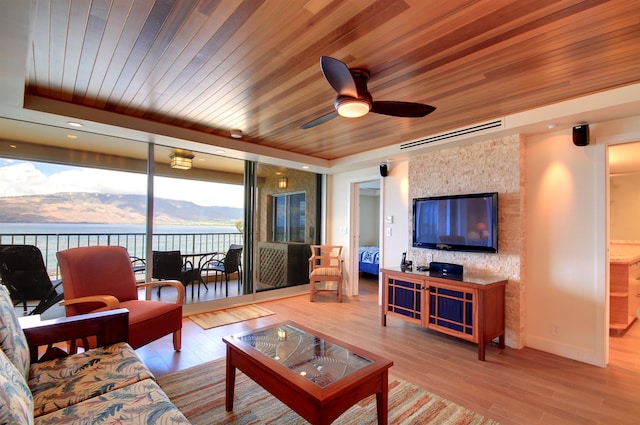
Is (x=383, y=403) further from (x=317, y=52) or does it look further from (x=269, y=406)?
(x=317, y=52)

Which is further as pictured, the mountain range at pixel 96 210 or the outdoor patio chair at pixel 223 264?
the outdoor patio chair at pixel 223 264

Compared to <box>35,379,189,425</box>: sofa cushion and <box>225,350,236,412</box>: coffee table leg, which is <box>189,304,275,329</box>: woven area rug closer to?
<box>225,350,236,412</box>: coffee table leg

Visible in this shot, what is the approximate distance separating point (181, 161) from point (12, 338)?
3.17 meters

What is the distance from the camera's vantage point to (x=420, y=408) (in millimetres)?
2090

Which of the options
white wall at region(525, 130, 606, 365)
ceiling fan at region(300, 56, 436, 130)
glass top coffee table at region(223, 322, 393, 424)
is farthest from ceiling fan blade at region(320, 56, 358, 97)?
white wall at region(525, 130, 606, 365)

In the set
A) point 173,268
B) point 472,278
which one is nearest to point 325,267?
point 173,268

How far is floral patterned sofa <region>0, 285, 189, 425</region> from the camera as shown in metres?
1.16

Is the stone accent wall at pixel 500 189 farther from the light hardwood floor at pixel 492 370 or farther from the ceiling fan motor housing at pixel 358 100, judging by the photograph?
the ceiling fan motor housing at pixel 358 100

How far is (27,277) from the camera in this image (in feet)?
10.1

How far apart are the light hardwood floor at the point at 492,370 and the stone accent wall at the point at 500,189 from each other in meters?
0.54

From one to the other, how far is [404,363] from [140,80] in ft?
10.9

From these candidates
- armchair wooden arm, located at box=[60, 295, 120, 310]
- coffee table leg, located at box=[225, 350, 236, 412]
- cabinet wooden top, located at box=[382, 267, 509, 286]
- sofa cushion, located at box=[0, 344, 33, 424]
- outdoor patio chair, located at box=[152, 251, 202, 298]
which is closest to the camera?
sofa cushion, located at box=[0, 344, 33, 424]

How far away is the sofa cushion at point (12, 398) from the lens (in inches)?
33.9

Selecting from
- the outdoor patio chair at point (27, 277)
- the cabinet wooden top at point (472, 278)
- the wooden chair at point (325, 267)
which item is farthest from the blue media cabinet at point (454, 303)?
the outdoor patio chair at point (27, 277)
